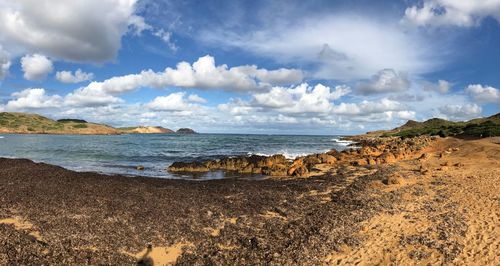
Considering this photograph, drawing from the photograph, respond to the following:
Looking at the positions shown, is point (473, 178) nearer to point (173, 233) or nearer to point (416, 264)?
point (416, 264)

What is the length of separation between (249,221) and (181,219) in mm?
3374

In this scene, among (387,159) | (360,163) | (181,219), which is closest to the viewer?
(181,219)

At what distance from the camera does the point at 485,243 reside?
546 inches

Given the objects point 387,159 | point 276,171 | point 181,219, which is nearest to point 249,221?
point 181,219

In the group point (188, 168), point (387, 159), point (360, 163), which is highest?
point (387, 159)

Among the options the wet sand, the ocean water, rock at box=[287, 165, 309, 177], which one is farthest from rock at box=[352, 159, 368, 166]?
the ocean water

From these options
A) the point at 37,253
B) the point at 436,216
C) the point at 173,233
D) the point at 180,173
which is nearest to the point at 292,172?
the point at 180,173

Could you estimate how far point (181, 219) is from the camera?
17.0 meters

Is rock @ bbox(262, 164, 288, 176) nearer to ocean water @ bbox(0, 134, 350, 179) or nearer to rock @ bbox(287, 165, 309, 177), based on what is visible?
rock @ bbox(287, 165, 309, 177)

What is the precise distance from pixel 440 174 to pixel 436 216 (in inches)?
472

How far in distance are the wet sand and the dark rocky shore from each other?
50 millimetres

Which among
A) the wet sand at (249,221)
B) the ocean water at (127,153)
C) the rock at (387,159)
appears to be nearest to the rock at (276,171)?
the ocean water at (127,153)

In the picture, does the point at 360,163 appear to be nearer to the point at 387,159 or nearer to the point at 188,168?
the point at 387,159

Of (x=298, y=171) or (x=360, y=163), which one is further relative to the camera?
(x=360, y=163)
